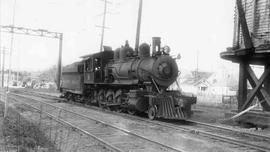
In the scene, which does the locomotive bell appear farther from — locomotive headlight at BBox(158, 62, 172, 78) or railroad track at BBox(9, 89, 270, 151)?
railroad track at BBox(9, 89, 270, 151)

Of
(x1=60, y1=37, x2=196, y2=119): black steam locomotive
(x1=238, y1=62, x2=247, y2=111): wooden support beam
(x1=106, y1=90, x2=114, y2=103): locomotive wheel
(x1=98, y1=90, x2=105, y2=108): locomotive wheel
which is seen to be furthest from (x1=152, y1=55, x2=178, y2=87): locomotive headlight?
(x1=98, y1=90, x2=105, y2=108): locomotive wheel

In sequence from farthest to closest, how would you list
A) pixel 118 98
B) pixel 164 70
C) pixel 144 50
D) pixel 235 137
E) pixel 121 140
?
pixel 118 98
pixel 144 50
pixel 164 70
pixel 235 137
pixel 121 140

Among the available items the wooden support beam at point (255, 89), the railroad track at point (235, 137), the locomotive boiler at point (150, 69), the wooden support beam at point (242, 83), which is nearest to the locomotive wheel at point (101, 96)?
the locomotive boiler at point (150, 69)

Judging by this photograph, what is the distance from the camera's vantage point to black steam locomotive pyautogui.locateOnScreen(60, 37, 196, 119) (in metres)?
14.2

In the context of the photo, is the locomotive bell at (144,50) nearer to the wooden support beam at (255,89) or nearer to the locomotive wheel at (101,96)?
the locomotive wheel at (101,96)

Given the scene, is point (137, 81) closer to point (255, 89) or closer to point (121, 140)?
point (255, 89)

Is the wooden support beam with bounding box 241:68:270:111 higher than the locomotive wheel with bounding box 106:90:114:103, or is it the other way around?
the wooden support beam with bounding box 241:68:270:111

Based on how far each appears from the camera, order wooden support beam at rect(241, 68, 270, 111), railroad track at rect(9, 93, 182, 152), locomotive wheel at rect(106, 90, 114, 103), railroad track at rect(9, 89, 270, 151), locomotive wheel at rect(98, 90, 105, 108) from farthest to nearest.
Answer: locomotive wheel at rect(98, 90, 105, 108), locomotive wheel at rect(106, 90, 114, 103), wooden support beam at rect(241, 68, 270, 111), railroad track at rect(9, 89, 270, 151), railroad track at rect(9, 93, 182, 152)

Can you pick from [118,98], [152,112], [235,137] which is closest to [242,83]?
[235,137]

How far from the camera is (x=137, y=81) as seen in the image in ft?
51.6

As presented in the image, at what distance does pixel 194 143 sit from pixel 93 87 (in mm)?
12449

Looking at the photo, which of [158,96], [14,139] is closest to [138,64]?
[158,96]

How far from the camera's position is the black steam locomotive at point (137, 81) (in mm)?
14219

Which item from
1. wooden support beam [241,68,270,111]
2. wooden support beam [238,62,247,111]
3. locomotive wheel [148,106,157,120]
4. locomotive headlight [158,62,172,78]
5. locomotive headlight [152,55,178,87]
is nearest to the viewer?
wooden support beam [241,68,270,111]
